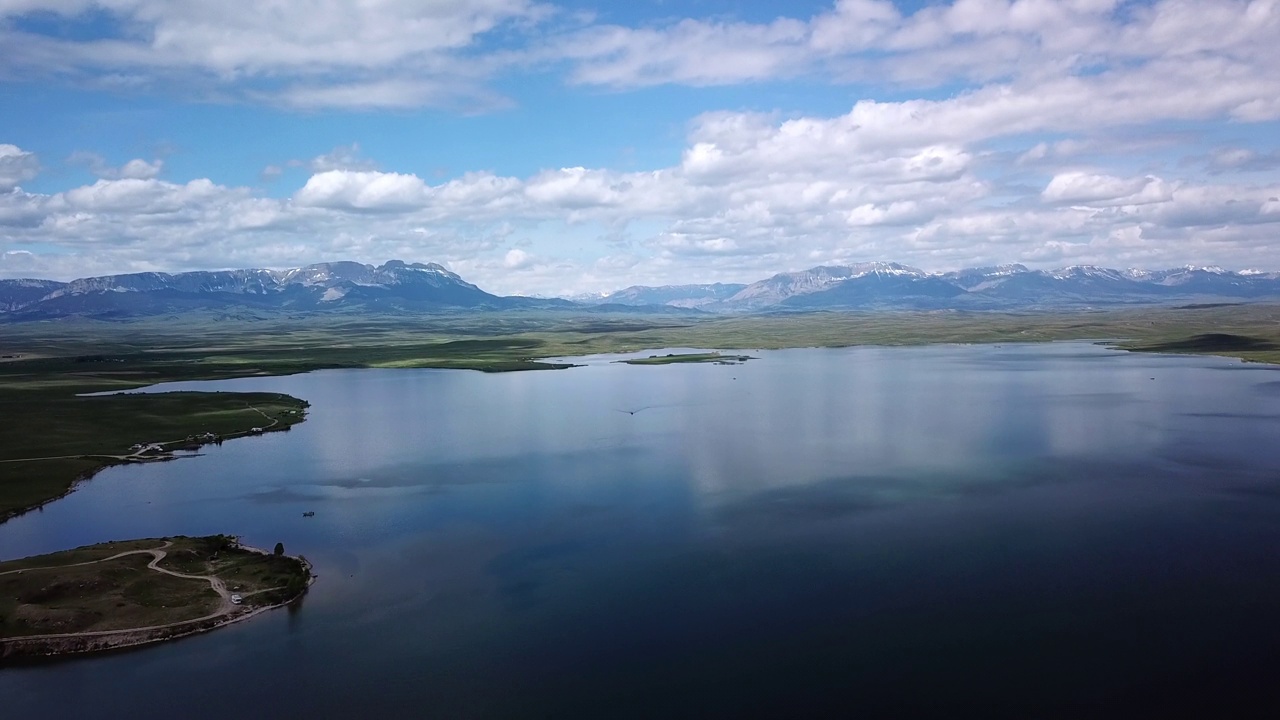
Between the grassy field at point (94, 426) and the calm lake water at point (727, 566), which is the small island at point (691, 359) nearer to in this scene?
the grassy field at point (94, 426)

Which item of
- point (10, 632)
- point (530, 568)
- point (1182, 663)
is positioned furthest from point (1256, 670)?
point (10, 632)

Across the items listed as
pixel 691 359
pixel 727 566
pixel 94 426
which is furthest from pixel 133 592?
pixel 691 359

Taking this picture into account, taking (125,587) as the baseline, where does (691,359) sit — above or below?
above

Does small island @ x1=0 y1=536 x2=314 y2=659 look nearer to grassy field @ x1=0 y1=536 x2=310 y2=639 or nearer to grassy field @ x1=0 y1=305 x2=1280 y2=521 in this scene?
grassy field @ x1=0 y1=536 x2=310 y2=639

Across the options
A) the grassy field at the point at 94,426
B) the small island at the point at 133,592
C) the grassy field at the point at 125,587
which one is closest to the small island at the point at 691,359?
the grassy field at the point at 94,426

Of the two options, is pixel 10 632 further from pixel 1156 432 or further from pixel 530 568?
pixel 1156 432

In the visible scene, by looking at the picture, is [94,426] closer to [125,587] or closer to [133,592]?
[125,587]
